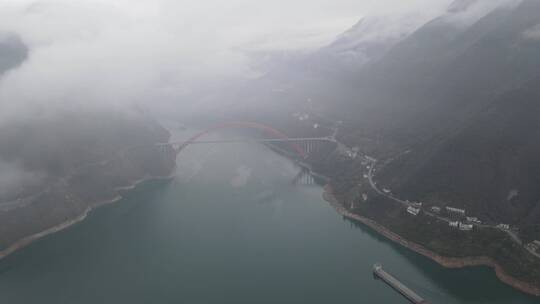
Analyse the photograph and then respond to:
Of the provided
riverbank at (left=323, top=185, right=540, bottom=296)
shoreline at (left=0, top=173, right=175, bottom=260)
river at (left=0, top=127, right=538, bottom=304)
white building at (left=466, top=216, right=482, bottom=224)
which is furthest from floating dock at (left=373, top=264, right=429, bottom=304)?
shoreline at (left=0, top=173, right=175, bottom=260)

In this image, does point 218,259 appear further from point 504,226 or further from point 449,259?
point 504,226

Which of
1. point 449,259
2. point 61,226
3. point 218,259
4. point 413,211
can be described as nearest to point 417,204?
point 413,211

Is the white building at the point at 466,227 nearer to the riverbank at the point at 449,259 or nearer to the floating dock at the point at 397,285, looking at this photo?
the riverbank at the point at 449,259

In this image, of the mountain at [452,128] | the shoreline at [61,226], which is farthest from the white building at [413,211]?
the shoreline at [61,226]

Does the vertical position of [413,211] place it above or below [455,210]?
below

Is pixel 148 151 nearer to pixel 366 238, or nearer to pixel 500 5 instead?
pixel 366 238

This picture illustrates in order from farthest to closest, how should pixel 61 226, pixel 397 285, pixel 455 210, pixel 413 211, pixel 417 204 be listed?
1. pixel 61 226
2. pixel 417 204
3. pixel 413 211
4. pixel 455 210
5. pixel 397 285

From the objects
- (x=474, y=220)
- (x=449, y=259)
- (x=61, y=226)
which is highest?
(x=474, y=220)

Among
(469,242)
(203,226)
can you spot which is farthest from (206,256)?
(469,242)
